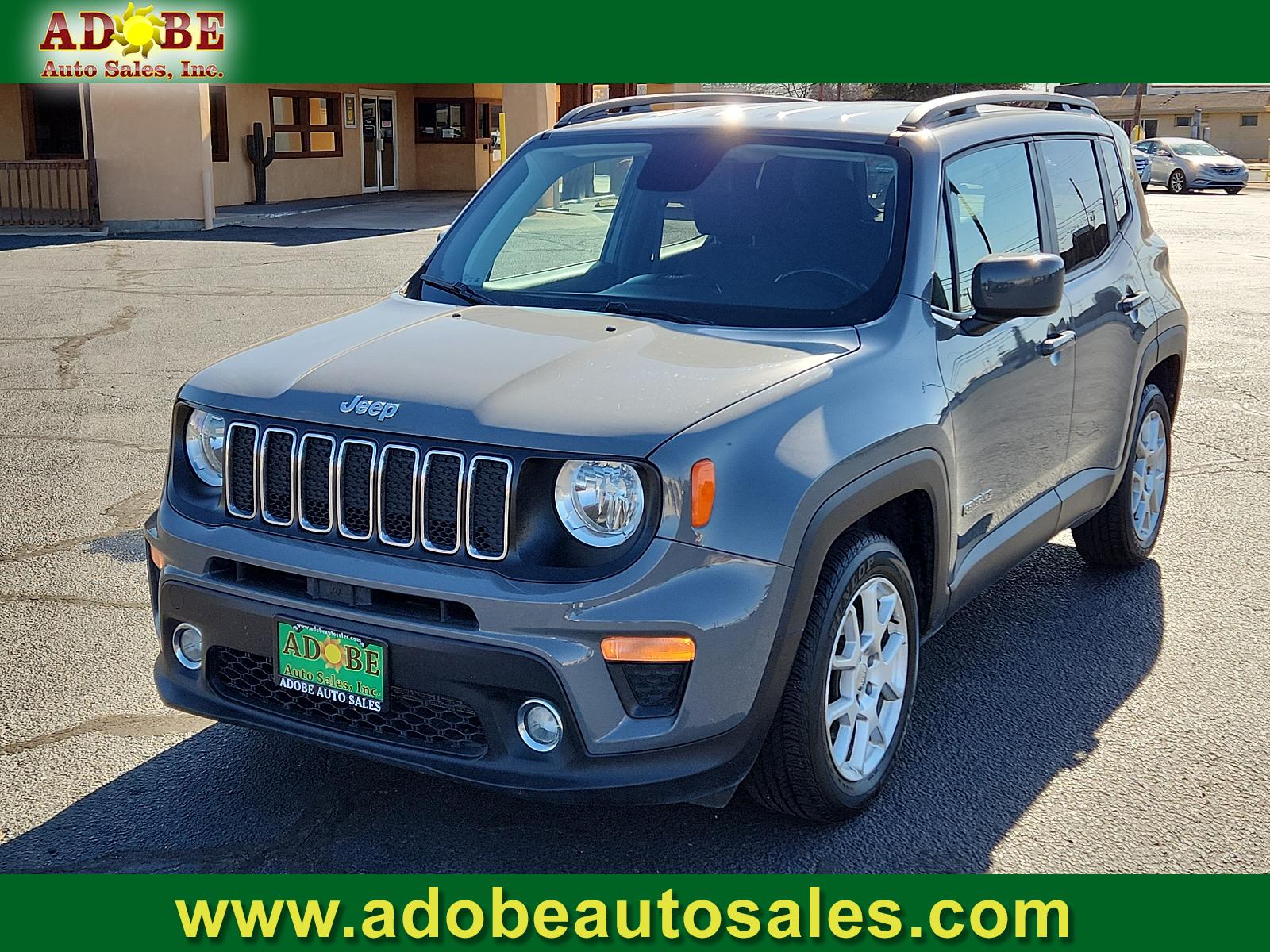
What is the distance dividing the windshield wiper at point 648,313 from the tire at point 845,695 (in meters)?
0.84

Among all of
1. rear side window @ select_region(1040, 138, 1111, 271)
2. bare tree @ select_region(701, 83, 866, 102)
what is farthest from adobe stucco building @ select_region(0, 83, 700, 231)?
rear side window @ select_region(1040, 138, 1111, 271)

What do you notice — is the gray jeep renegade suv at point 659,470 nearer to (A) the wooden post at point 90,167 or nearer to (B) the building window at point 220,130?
(A) the wooden post at point 90,167

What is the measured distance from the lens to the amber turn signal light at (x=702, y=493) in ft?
10.7

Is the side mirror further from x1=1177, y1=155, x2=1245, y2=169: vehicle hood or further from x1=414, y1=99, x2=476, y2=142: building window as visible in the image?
x1=1177, y1=155, x2=1245, y2=169: vehicle hood

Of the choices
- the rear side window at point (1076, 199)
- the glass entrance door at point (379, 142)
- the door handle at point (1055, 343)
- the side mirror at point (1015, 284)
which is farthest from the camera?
the glass entrance door at point (379, 142)

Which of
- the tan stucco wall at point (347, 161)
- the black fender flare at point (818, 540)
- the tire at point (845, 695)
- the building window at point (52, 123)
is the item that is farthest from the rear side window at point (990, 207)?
the building window at point (52, 123)

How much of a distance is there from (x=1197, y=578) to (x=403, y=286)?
3529 millimetres

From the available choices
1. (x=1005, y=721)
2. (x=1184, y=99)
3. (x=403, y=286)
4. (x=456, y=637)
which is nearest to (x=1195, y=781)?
(x=1005, y=721)

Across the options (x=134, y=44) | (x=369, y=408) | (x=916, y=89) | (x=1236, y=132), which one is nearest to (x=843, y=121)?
(x=369, y=408)

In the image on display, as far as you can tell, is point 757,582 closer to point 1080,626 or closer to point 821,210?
point 821,210

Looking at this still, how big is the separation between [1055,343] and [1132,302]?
0.96 m

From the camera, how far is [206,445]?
3863 mm

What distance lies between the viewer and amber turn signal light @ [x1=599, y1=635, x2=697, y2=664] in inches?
127

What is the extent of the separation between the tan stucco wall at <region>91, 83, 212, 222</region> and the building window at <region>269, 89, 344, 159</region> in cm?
498
